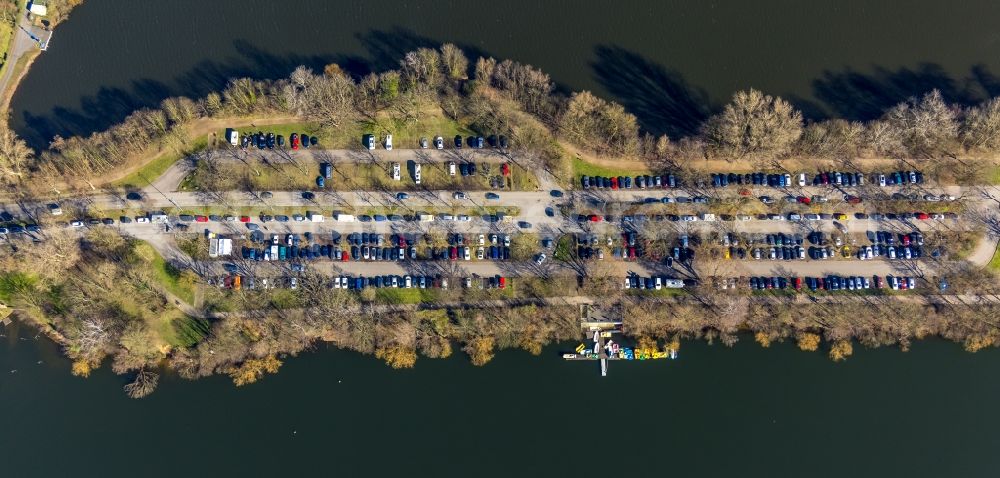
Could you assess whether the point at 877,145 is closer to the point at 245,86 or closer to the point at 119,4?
the point at 245,86

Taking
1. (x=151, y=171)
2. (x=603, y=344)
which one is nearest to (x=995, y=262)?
(x=603, y=344)

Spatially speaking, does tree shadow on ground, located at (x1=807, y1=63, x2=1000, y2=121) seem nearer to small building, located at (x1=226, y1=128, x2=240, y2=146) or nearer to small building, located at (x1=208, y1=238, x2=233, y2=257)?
small building, located at (x1=226, y1=128, x2=240, y2=146)

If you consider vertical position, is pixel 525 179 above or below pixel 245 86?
below

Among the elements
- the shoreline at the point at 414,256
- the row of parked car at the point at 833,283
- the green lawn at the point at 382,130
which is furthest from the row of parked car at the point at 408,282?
the row of parked car at the point at 833,283

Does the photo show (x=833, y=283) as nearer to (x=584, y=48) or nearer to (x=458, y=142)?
(x=584, y=48)

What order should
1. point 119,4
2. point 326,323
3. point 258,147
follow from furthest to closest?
point 119,4, point 258,147, point 326,323

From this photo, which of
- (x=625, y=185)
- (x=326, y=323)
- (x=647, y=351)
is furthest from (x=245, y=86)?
(x=647, y=351)
